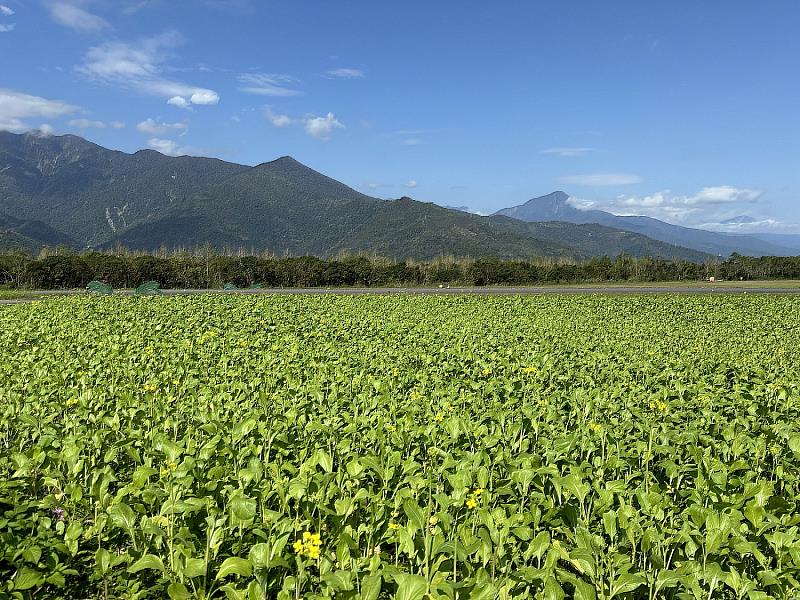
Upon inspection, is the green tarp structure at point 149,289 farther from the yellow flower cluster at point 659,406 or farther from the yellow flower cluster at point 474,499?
the yellow flower cluster at point 474,499

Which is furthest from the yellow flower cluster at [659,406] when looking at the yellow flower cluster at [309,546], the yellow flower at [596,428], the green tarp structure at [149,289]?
the green tarp structure at [149,289]

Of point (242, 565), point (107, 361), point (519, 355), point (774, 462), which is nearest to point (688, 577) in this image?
point (242, 565)

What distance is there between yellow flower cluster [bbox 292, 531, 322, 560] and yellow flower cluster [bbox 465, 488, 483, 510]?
127 cm

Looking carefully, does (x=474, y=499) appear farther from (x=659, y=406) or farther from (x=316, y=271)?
(x=316, y=271)

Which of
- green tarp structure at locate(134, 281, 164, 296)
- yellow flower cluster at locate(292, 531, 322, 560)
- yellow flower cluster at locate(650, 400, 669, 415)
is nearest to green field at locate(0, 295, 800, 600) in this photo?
yellow flower cluster at locate(292, 531, 322, 560)

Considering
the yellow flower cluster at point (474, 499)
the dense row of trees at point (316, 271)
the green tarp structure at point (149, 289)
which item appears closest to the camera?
the yellow flower cluster at point (474, 499)

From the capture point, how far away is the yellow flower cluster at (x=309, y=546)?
3.55m

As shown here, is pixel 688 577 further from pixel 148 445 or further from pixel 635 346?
pixel 635 346

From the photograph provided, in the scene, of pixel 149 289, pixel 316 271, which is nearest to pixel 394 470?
pixel 149 289

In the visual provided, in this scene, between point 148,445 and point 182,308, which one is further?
point 182,308

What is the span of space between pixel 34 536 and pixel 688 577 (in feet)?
15.2

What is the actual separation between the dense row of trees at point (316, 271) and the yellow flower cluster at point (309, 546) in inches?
1832

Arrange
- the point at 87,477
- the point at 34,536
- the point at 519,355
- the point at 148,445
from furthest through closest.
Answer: the point at 519,355 < the point at 148,445 < the point at 87,477 < the point at 34,536

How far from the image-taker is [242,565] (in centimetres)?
333
